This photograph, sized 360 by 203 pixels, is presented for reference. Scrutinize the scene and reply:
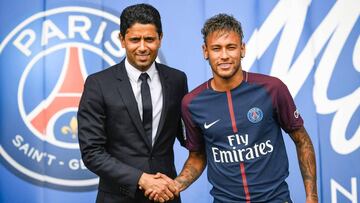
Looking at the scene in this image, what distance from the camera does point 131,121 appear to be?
1524mm

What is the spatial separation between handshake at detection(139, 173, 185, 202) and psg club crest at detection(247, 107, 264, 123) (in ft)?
1.12

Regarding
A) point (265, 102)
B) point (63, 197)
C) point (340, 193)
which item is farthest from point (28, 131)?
point (340, 193)

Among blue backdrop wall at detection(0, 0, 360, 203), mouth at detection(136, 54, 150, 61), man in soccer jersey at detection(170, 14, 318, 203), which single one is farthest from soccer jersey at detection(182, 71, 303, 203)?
blue backdrop wall at detection(0, 0, 360, 203)

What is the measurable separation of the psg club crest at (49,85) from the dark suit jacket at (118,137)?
87 centimetres

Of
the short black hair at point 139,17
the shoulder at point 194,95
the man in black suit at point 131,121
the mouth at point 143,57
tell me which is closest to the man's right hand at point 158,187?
the man in black suit at point 131,121

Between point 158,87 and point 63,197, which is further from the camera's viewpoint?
point 63,197

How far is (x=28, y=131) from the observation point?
7.93 feet

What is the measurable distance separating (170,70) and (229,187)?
0.50m

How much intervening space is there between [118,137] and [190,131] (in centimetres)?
23

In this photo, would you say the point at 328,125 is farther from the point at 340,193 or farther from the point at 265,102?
the point at 265,102

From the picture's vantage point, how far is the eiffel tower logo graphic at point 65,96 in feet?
7.90

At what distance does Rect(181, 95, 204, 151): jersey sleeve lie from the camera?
1521mm

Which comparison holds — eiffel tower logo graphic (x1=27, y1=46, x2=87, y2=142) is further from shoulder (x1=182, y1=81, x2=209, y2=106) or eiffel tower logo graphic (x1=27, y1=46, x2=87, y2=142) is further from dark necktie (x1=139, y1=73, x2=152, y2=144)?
shoulder (x1=182, y1=81, x2=209, y2=106)

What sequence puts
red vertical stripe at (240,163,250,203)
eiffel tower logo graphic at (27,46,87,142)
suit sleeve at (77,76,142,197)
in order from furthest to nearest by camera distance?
eiffel tower logo graphic at (27,46,87,142) → suit sleeve at (77,76,142,197) → red vertical stripe at (240,163,250,203)
